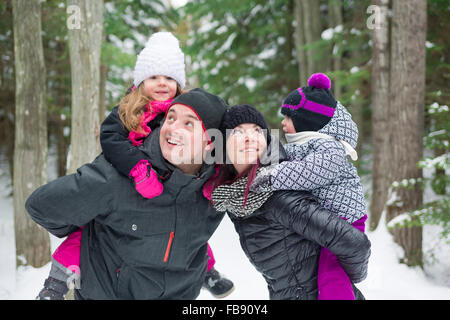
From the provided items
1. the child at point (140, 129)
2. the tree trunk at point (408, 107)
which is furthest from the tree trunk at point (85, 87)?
the tree trunk at point (408, 107)

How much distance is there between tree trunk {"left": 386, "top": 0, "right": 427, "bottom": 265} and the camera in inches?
216

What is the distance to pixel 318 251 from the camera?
88.0 inches

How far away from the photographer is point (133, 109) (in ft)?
7.47

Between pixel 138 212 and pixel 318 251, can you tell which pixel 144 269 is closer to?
pixel 138 212

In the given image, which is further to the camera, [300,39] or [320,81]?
[300,39]

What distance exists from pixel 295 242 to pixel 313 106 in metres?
0.82

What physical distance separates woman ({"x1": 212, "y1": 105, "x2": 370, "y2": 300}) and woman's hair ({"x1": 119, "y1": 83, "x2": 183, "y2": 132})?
52 cm

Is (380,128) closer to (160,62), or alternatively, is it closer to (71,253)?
(160,62)

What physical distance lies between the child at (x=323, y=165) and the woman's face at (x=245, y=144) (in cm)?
12

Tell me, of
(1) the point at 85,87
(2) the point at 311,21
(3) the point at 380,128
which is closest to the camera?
(1) the point at 85,87

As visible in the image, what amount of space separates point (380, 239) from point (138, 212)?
4.87 metres

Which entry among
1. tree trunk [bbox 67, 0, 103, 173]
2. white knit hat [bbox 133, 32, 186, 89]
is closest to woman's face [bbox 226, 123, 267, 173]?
white knit hat [bbox 133, 32, 186, 89]


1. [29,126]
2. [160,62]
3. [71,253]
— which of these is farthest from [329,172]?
[29,126]
